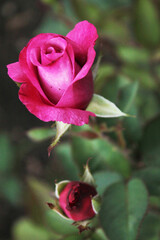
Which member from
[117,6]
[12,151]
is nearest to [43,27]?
[117,6]

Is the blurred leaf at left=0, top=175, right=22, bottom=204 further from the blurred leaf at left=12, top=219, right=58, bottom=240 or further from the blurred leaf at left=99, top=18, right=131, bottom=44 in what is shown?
the blurred leaf at left=99, top=18, right=131, bottom=44

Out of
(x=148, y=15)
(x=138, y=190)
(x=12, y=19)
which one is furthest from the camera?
(x=12, y=19)

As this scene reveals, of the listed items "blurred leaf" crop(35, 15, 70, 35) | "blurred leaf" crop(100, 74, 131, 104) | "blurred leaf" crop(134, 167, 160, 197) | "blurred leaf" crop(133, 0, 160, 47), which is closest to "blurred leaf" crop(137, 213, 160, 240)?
"blurred leaf" crop(134, 167, 160, 197)

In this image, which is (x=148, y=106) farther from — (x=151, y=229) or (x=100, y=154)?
(x=151, y=229)

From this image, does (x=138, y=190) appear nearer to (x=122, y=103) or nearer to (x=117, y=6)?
(x=122, y=103)

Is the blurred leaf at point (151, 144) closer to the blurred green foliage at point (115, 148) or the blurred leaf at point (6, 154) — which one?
the blurred green foliage at point (115, 148)

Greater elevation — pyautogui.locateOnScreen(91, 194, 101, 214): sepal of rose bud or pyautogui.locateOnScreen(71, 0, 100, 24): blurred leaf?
pyautogui.locateOnScreen(71, 0, 100, 24): blurred leaf

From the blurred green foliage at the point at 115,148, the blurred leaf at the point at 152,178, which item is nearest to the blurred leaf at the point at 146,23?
the blurred green foliage at the point at 115,148
